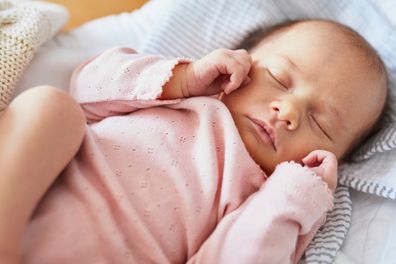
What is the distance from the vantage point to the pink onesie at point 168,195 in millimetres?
831

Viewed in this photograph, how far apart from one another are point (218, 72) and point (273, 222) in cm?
31

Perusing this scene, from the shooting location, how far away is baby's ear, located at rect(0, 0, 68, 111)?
1052mm

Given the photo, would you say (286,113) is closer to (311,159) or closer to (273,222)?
(311,159)

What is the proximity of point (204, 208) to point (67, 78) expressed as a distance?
496mm

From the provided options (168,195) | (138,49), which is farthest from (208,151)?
(138,49)

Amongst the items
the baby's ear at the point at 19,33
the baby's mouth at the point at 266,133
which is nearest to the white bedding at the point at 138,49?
the baby's ear at the point at 19,33

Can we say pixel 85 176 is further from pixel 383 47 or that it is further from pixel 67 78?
pixel 383 47

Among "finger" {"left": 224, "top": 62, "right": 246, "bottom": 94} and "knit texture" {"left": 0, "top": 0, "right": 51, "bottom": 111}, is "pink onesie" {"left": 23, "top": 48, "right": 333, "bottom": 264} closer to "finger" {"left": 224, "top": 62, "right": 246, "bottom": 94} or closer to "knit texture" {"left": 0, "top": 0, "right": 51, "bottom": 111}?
"finger" {"left": 224, "top": 62, "right": 246, "bottom": 94}

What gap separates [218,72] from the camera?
1020 millimetres

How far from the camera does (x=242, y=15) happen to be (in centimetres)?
129

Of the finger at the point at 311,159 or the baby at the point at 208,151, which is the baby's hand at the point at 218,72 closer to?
the baby at the point at 208,151

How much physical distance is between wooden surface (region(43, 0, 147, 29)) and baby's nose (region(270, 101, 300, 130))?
2.22ft

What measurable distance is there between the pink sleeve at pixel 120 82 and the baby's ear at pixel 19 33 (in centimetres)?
12

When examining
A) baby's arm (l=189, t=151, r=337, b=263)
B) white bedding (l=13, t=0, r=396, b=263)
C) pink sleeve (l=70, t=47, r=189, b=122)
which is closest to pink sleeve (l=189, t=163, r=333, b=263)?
baby's arm (l=189, t=151, r=337, b=263)
